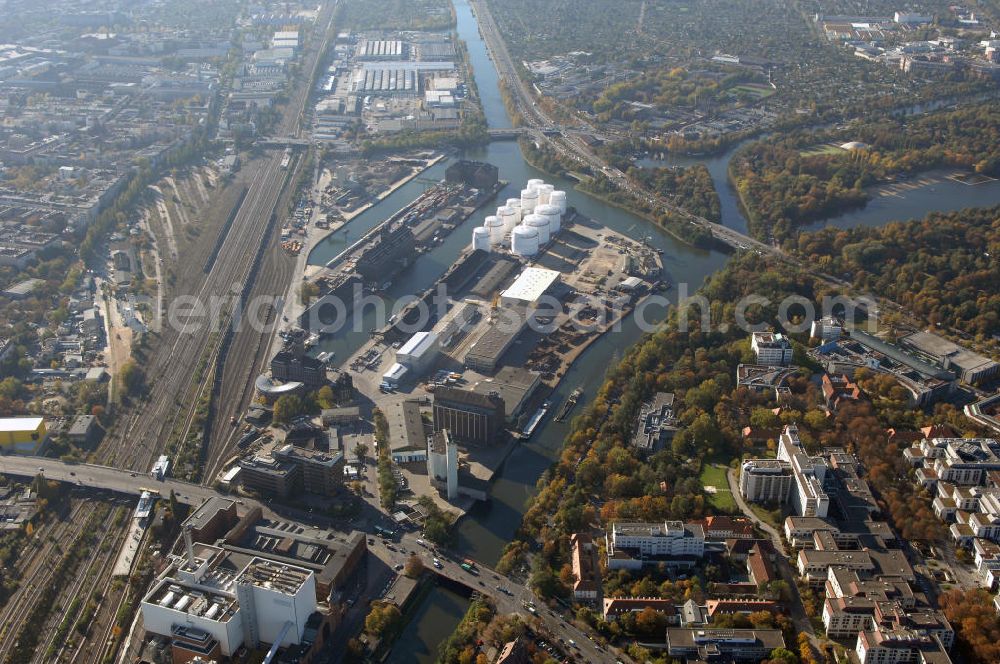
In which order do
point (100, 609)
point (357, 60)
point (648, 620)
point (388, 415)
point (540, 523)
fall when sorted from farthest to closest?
1. point (357, 60)
2. point (388, 415)
3. point (540, 523)
4. point (100, 609)
5. point (648, 620)

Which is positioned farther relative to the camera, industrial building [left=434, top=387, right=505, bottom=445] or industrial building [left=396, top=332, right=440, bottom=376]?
industrial building [left=396, top=332, right=440, bottom=376]

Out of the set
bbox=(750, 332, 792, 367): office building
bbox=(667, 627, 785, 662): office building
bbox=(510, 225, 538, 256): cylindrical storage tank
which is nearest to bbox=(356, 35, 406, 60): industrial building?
bbox=(510, 225, 538, 256): cylindrical storage tank

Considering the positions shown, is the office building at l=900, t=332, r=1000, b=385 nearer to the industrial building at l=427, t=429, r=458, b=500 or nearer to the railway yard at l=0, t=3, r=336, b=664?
the industrial building at l=427, t=429, r=458, b=500

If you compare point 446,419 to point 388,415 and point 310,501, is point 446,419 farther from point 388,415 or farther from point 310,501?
point 310,501

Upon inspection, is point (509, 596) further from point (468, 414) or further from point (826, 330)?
point (826, 330)

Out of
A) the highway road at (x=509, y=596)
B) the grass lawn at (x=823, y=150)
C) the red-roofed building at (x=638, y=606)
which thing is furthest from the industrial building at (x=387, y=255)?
the grass lawn at (x=823, y=150)

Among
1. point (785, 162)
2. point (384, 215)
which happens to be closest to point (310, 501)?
point (384, 215)

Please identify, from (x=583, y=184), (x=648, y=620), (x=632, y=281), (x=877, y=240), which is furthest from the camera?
(x=583, y=184)

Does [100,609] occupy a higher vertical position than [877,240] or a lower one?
lower
